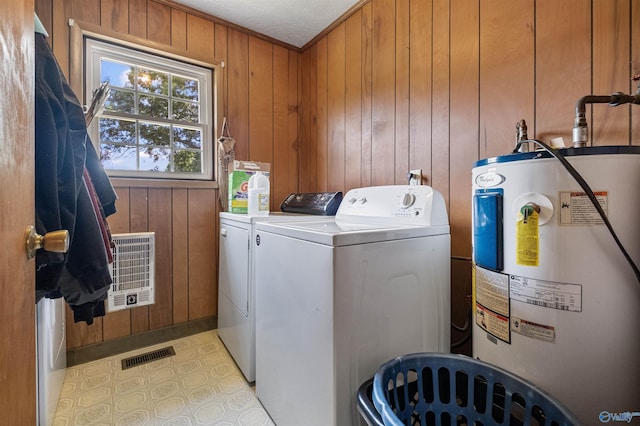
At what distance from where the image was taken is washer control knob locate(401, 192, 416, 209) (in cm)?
131

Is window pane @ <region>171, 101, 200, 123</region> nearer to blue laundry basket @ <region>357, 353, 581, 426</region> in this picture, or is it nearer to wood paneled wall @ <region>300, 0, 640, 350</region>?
wood paneled wall @ <region>300, 0, 640, 350</region>

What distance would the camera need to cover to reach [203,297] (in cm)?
224

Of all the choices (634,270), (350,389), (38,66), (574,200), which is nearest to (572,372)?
(634,270)

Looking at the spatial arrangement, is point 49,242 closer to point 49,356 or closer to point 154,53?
point 49,356

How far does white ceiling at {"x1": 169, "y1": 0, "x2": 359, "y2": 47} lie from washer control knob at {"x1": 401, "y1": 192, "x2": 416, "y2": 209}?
1.54 m

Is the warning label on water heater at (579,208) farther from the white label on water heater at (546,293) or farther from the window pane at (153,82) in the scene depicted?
the window pane at (153,82)

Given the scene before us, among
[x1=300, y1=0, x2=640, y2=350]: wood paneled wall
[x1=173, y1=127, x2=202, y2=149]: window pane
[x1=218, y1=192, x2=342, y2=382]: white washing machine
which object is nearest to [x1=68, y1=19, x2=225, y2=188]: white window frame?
[x1=173, y1=127, x2=202, y2=149]: window pane

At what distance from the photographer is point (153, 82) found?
6.93 feet

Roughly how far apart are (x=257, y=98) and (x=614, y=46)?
2166 millimetres

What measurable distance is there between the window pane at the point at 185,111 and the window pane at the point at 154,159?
0.93ft

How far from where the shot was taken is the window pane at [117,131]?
1930mm

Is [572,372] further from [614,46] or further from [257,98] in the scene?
[257,98]

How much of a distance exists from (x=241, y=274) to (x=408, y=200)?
105 centimetres

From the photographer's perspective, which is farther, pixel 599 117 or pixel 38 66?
pixel 599 117
